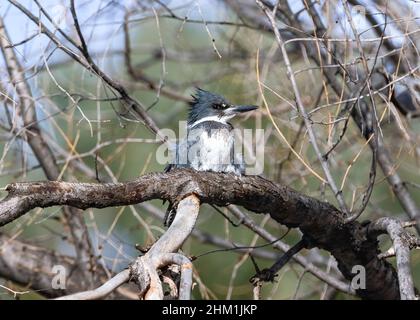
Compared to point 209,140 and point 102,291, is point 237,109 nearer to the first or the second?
point 209,140

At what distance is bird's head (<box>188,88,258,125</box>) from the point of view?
14.3 feet

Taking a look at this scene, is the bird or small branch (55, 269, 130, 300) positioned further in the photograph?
→ the bird

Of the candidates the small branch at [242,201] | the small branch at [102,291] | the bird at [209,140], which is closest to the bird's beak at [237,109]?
the bird at [209,140]

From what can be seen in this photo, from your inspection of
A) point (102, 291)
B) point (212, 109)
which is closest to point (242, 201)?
point (102, 291)

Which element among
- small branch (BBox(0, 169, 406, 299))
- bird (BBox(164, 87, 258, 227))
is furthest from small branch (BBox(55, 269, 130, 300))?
bird (BBox(164, 87, 258, 227))

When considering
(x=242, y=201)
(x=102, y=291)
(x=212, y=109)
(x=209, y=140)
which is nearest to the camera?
(x=102, y=291)

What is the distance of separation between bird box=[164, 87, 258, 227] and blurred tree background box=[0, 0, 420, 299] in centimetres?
19

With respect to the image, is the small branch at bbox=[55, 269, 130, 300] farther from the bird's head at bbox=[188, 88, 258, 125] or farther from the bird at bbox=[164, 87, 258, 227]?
the bird's head at bbox=[188, 88, 258, 125]

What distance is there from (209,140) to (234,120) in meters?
1.12

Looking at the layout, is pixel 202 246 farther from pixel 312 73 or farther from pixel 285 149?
pixel 312 73

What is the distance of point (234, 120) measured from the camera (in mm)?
4988
